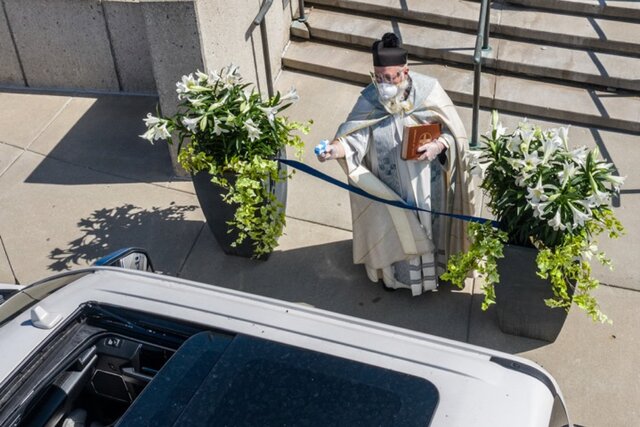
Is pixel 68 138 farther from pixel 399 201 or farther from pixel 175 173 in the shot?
pixel 399 201

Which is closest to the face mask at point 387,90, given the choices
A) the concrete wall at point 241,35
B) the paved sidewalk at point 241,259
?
the paved sidewalk at point 241,259

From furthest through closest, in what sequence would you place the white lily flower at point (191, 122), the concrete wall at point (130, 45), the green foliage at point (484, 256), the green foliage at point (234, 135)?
1. the concrete wall at point (130, 45)
2. the green foliage at point (234, 135)
3. the white lily flower at point (191, 122)
4. the green foliage at point (484, 256)

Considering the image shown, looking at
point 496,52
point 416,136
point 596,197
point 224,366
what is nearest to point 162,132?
point 416,136

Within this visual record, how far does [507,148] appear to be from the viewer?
4.58 m

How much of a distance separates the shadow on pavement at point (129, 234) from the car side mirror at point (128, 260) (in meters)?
1.26

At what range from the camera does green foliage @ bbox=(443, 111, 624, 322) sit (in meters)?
4.37

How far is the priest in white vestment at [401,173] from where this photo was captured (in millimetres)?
4672

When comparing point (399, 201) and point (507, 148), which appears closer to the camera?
point (507, 148)

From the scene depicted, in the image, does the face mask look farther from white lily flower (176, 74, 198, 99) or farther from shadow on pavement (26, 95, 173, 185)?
shadow on pavement (26, 95, 173, 185)

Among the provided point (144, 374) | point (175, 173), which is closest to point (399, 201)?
point (144, 374)

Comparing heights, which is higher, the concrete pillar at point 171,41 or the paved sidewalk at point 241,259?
the concrete pillar at point 171,41

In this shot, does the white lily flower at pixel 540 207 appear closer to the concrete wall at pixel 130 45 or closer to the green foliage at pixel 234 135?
the green foliage at pixel 234 135

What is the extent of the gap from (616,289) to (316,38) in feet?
12.4

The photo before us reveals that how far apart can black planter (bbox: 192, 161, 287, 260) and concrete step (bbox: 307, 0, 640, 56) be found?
2.69 m
